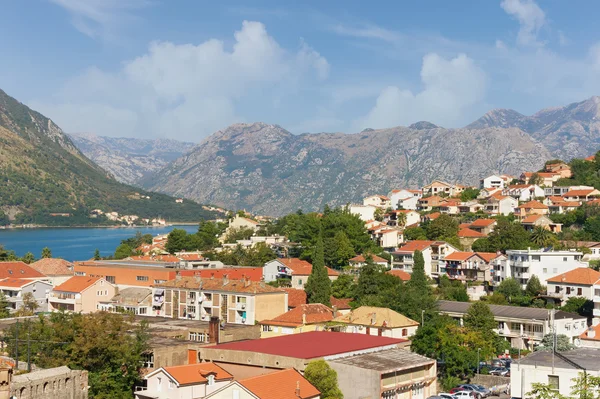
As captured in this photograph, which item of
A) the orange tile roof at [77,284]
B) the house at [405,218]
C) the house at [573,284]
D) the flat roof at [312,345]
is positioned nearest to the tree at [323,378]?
the flat roof at [312,345]

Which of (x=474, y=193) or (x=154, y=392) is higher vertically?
(x=474, y=193)

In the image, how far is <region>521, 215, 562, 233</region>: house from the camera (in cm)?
6875

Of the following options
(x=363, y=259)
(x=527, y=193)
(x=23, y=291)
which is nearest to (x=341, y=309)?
(x=363, y=259)

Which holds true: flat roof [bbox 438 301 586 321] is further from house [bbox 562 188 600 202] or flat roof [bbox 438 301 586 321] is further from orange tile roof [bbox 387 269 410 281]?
house [bbox 562 188 600 202]

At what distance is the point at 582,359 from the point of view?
100 ft

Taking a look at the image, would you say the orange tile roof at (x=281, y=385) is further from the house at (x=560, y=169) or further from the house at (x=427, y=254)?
the house at (x=560, y=169)

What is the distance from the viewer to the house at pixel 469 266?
193 ft

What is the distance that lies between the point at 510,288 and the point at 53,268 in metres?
41.6

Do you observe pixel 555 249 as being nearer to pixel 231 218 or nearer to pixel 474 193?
pixel 474 193

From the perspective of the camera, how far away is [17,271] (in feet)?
216

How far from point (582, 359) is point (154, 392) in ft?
56.3

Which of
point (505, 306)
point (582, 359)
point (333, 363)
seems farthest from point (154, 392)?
point (505, 306)

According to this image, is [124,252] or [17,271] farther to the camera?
[124,252]

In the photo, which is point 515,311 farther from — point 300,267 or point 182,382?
point 182,382
